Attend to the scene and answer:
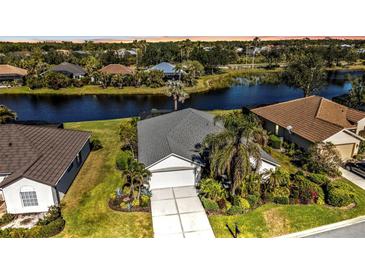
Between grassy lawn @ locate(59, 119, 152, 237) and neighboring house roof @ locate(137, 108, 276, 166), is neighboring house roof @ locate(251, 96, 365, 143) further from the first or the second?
grassy lawn @ locate(59, 119, 152, 237)

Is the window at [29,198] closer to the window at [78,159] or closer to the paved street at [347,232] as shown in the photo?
the window at [78,159]

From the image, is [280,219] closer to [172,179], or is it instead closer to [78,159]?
[172,179]

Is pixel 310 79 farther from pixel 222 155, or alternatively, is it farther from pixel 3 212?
pixel 3 212

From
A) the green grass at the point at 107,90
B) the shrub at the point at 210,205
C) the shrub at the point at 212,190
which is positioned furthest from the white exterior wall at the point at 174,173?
the green grass at the point at 107,90

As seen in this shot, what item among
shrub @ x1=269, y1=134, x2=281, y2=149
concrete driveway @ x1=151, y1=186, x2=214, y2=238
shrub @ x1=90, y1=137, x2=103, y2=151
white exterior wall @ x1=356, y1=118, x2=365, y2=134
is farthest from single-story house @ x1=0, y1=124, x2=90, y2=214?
white exterior wall @ x1=356, y1=118, x2=365, y2=134
